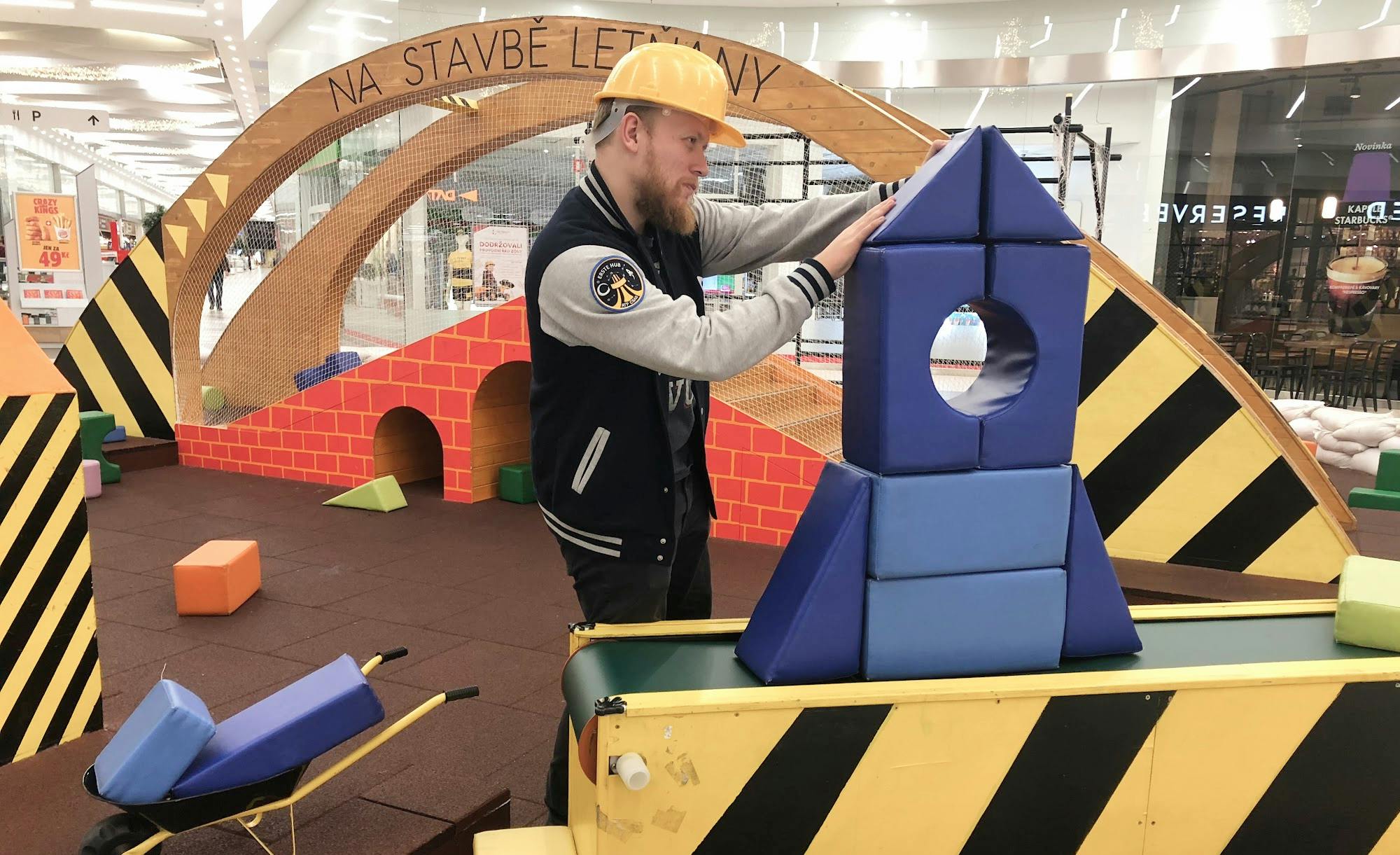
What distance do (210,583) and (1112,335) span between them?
12.3 feet

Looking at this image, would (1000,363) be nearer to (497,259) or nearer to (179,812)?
(179,812)

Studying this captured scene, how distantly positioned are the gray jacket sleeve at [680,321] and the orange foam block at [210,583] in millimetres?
2646

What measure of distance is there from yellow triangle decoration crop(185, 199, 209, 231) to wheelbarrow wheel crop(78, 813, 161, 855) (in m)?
5.64

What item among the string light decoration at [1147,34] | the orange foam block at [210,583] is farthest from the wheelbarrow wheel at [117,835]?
the string light decoration at [1147,34]

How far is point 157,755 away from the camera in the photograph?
176cm

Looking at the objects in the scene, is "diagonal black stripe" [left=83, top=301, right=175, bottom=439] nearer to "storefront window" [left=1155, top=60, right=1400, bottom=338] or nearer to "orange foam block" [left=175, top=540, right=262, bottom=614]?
"orange foam block" [left=175, top=540, right=262, bottom=614]

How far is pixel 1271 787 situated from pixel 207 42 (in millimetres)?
16098

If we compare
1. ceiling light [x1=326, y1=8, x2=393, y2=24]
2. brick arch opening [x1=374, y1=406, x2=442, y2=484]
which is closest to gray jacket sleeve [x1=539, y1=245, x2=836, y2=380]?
brick arch opening [x1=374, y1=406, x2=442, y2=484]

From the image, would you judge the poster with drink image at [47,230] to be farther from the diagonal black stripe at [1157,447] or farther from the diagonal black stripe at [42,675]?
the diagonal black stripe at [1157,447]

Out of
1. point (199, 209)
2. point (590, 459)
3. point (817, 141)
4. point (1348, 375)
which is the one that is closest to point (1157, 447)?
point (817, 141)

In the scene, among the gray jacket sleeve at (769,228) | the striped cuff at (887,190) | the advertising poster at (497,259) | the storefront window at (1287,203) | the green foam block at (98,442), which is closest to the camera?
the striped cuff at (887,190)

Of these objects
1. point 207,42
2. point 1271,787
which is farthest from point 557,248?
point 207,42

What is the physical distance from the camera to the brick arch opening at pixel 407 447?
606 centimetres

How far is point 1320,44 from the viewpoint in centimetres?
946
